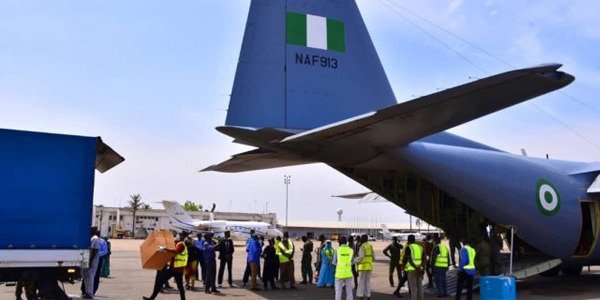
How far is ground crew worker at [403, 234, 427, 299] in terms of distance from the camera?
11.3 metres

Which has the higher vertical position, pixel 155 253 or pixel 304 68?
pixel 304 68

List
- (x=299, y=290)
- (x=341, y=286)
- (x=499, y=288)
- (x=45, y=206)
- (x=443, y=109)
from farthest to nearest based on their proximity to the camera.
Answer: (x=299, y=290) → (x=341, y=286) → (x=499, y=288) → (x=443, y=109) → (x=45, y=206)

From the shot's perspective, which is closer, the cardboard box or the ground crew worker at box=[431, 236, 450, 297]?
the cardboard box

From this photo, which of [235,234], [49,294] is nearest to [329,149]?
[49,294]

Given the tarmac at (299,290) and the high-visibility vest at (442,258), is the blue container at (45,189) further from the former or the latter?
the high-visibility vest at (442,258)

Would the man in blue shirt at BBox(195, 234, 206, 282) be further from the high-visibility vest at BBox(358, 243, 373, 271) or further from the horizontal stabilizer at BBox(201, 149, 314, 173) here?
the high-visibility vest at BBox(358, 243, 373, 271)

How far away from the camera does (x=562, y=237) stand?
47.0ft

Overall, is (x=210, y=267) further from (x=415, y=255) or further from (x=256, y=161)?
(x=415, y=255)

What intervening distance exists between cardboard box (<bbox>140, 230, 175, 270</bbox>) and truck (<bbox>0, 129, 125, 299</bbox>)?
1557mm

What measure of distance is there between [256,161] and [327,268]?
405cm

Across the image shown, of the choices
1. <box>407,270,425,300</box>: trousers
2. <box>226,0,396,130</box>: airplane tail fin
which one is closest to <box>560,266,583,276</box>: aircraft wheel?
<box>407,270,425,300</box>: trousers

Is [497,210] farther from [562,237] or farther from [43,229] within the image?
[43,229]

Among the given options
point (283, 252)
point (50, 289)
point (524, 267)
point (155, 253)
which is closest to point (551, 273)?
point (524, 267)

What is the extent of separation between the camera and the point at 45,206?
8602 mm
